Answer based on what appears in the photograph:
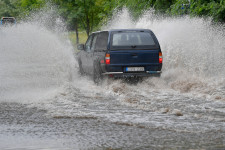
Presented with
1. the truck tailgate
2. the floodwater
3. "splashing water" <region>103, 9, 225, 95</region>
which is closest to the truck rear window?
the truck tailgate

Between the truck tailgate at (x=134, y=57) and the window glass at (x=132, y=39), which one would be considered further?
the window glass at (x=132, y=39)

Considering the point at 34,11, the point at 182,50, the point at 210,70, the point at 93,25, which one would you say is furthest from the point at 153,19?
the point at 34,11

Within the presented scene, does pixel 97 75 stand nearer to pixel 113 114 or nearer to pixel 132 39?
pixel 132 39

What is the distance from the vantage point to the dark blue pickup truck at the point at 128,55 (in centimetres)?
1446

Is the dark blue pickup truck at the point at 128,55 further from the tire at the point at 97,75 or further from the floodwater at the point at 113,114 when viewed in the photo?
the floodwater at the point at 113,114

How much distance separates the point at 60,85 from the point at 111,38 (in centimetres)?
192

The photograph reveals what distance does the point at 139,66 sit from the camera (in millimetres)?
14578

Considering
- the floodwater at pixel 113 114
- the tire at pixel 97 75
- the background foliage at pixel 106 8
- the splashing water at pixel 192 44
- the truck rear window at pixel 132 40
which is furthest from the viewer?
the background foliage at pixel 106 8

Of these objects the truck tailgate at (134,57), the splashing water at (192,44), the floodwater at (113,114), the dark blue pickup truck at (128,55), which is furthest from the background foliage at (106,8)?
the truck tailgate at (134,57)

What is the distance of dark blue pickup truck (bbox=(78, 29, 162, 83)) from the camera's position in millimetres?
14461

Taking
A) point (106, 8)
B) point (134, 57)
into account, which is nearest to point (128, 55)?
point (134, 57)

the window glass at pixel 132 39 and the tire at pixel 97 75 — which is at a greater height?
the window glass at pixel 132 39

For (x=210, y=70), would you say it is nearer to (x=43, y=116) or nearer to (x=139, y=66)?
(x=139, y=66)

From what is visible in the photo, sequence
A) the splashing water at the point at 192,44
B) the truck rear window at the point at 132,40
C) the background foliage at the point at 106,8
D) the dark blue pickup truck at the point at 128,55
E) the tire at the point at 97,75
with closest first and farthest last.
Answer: the dark blue pickup truck at the point at 128,55
the truck rear window at the point at 132,40
the tire at the point at 97,75
the splashing water at the point at 192,44
the background foliage at the point at 106,8
